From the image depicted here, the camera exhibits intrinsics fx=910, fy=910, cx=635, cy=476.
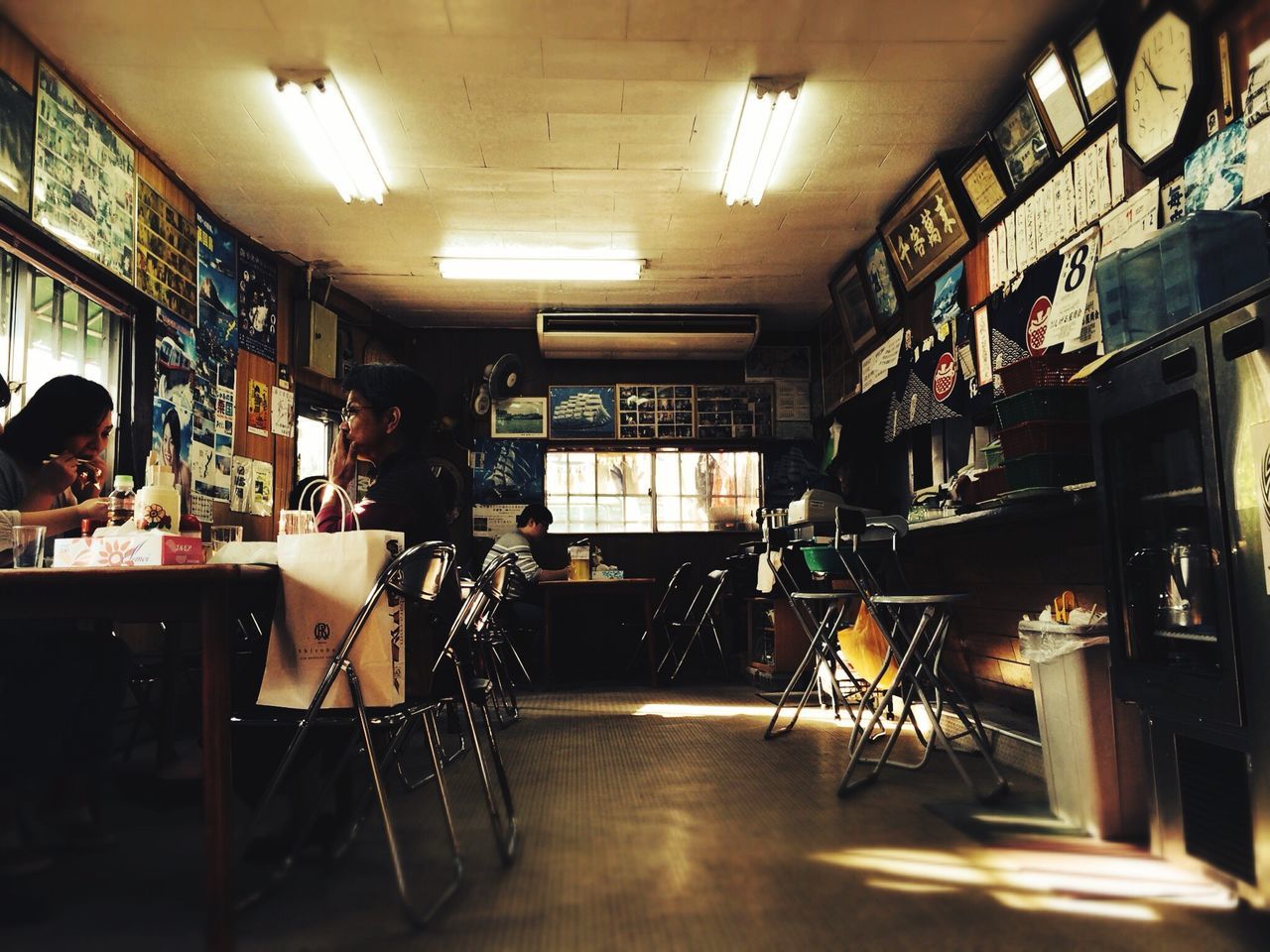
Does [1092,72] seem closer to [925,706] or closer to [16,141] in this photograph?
[925,706]

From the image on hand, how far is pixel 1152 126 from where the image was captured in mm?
3270

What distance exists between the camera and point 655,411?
850 centimetres

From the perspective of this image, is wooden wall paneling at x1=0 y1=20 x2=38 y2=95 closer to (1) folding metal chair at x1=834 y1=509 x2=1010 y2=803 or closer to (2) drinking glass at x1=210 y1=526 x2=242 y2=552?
(2) drinking glass at x1=210 y1=526 x2=242 y2=552

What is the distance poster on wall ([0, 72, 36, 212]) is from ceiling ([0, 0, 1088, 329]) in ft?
0.94

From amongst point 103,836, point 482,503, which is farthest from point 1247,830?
point 482,503

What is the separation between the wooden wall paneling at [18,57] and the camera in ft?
12.0

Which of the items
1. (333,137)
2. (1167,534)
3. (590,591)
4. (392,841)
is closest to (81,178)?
(333,137)

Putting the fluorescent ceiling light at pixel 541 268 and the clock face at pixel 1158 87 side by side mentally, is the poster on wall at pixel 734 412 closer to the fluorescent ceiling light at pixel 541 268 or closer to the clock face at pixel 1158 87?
the fluorescent ceiling light at pixel 541 268

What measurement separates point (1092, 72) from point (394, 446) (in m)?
3.08

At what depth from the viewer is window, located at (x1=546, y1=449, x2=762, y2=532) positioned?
8.45 meters

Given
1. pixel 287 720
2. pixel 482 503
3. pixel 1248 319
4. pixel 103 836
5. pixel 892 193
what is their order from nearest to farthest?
pixel 1248 319 < pixel 287 720 < pixel 103 836 < pixel 892 193 < pixel 482 503

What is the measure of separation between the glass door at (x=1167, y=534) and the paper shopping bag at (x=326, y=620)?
1981 millimetres

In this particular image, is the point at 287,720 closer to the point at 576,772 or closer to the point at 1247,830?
the point at 576,772

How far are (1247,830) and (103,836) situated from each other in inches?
119
